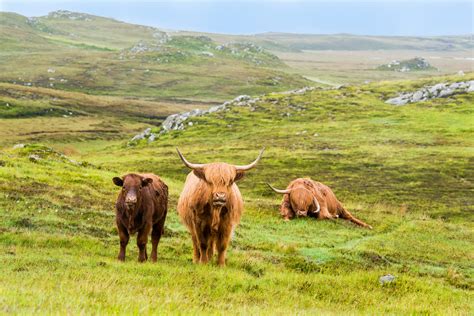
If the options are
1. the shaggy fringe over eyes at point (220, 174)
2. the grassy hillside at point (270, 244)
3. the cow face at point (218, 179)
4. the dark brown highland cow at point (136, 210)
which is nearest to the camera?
the grassy hillside at point (270, 244)

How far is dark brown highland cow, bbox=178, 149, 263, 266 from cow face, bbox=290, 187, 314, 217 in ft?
30.2

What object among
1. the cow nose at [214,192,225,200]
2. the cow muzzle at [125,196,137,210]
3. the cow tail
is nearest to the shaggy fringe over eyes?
the cow nose at [214,192,225,200]

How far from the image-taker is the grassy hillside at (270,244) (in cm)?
883

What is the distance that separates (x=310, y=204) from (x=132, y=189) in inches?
453

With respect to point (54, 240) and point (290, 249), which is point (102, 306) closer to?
point (54, 240)

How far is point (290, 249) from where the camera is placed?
15.5 metres

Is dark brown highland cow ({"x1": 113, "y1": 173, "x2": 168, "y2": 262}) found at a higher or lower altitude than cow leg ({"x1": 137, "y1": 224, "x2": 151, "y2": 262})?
higher

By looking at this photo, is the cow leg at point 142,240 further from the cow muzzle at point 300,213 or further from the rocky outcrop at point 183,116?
the rocky outcrop at point 183,116

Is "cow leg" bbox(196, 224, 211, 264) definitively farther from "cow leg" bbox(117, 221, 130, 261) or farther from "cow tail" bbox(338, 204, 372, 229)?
"cow tail" bbox(338, 204, 372, 229)

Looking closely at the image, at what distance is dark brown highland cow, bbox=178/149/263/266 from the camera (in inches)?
472

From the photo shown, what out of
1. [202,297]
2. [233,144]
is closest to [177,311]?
[202,297]

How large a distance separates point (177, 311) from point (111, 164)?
39.1 m

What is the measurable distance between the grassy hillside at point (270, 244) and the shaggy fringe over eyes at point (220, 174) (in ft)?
5.79

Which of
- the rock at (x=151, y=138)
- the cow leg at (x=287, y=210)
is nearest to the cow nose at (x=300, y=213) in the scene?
the cow leg at (x=287, y=210)
